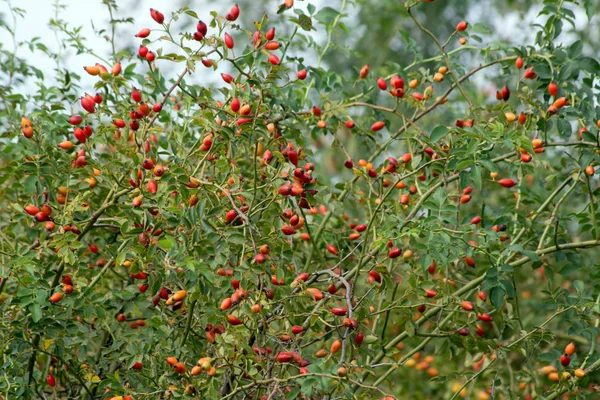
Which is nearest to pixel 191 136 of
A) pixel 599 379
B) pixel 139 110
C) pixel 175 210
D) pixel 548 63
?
pixel 139 110

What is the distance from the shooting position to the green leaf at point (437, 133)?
2.02m

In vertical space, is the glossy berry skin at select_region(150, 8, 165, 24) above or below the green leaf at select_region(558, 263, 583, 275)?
above

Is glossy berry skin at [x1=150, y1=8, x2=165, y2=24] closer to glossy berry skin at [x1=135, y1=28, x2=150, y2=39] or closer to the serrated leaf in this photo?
glossy berry skin at [x1=135, y1=28, x2=150, y2=39]

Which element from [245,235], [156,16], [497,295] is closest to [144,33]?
[156,16]

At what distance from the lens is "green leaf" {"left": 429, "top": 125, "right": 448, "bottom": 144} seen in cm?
202

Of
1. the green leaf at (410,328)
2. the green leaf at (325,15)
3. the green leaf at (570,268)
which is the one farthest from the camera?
the green leaf at (325,15)

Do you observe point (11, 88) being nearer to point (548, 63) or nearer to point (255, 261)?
point (255, 261)

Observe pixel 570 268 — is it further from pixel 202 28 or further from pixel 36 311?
pixel 36 311

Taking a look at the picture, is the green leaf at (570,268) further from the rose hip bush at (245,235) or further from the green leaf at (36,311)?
the green leaf at (36,311)

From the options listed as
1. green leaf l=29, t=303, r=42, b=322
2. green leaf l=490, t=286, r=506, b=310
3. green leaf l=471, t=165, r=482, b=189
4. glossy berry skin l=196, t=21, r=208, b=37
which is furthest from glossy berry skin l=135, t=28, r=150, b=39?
green leaf l=490, t=286, r=506, b=310

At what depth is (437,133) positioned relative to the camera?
2.02 m

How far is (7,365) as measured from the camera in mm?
2066

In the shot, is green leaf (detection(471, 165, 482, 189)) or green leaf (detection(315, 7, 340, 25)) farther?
green leaf (detection(315, 7, 340, 25))

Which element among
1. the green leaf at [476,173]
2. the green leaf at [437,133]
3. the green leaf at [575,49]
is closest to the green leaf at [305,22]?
the green leaf at [437,133]
